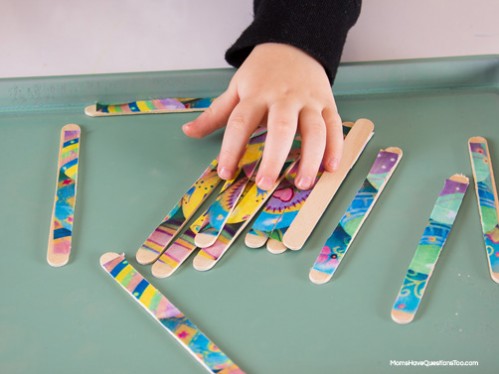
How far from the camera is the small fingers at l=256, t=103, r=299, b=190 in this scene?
27.9 inches

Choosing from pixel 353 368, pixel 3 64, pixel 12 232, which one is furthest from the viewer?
pixel 3 64

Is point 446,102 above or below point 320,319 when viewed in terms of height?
above

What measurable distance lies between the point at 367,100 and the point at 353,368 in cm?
37

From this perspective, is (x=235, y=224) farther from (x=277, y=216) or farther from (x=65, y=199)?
(x=65, y=199)

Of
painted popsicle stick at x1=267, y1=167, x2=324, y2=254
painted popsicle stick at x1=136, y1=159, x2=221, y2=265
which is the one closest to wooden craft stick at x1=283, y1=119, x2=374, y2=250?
painted popsicle stick at x1=267, y1=167, x2=324, y2=254

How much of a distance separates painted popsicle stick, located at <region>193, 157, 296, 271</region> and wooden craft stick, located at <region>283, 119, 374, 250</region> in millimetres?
45

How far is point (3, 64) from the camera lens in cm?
106

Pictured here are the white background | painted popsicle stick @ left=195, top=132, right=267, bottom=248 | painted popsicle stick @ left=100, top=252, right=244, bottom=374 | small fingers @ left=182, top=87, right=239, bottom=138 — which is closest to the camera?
painted popsicle stick @ left=100, top=252, right=244, bottom=374

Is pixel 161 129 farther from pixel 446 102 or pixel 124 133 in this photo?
pixel 446 102

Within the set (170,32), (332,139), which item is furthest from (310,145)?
(170,32)

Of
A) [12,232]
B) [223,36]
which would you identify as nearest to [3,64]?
[223,36]

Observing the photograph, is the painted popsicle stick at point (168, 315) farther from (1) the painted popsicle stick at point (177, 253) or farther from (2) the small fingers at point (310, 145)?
(2) the small fingers at point (310, 145)

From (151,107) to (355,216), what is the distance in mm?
306

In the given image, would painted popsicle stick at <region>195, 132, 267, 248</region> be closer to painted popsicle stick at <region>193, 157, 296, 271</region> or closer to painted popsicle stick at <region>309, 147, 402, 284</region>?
painted popsicle stick at <region>193, 157, 296, 271</region>
